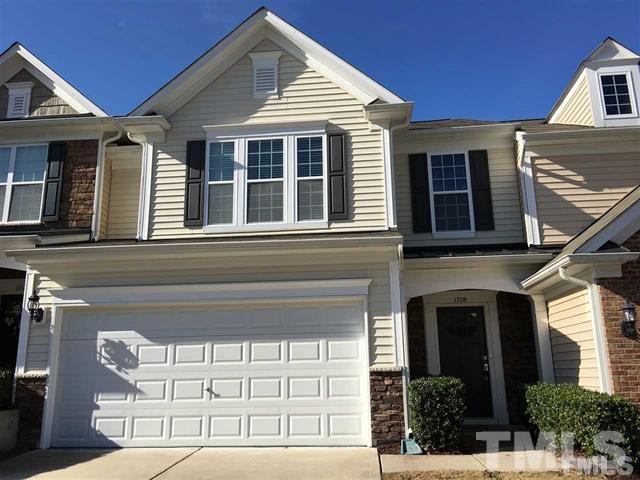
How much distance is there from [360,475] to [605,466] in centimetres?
311

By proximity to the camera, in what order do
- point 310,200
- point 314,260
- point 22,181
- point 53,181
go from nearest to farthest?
1. point 314,260
2. point 310,200
3. point 53,181
4. point 22,181

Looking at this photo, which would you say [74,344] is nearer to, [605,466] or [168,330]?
[168,330]

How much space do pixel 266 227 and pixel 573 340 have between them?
571 cm

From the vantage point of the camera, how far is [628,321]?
7344 mm

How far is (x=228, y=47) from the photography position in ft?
33.6

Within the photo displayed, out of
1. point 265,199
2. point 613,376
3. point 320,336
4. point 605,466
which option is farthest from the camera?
point 265,199

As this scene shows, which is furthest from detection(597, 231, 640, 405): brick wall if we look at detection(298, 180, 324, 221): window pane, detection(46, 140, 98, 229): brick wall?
detection(46, 140, 98, 229): brick wall

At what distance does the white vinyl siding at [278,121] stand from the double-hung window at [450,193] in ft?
7.04

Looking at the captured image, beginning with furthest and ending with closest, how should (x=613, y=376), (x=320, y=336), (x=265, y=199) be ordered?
(x=265, y=199) < (x=320, y=336) < (x=613, y=376)

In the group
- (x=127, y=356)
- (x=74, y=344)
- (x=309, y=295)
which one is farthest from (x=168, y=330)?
(x=309, y=295)

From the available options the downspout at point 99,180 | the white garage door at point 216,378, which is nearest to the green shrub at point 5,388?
the white garage door at point 216,378

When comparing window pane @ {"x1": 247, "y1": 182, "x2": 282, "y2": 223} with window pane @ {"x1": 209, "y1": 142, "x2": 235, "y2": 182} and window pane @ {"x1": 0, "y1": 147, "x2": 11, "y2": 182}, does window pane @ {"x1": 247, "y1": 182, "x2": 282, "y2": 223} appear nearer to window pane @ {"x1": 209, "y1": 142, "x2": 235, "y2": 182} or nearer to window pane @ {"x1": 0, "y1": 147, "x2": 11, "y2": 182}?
window pane @ {"x1": 209, "y1": 142, "x2": 235, "y2": 182}

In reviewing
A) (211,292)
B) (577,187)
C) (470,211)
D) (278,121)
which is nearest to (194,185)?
(278,121)

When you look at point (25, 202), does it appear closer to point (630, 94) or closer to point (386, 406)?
point (386, 406)
